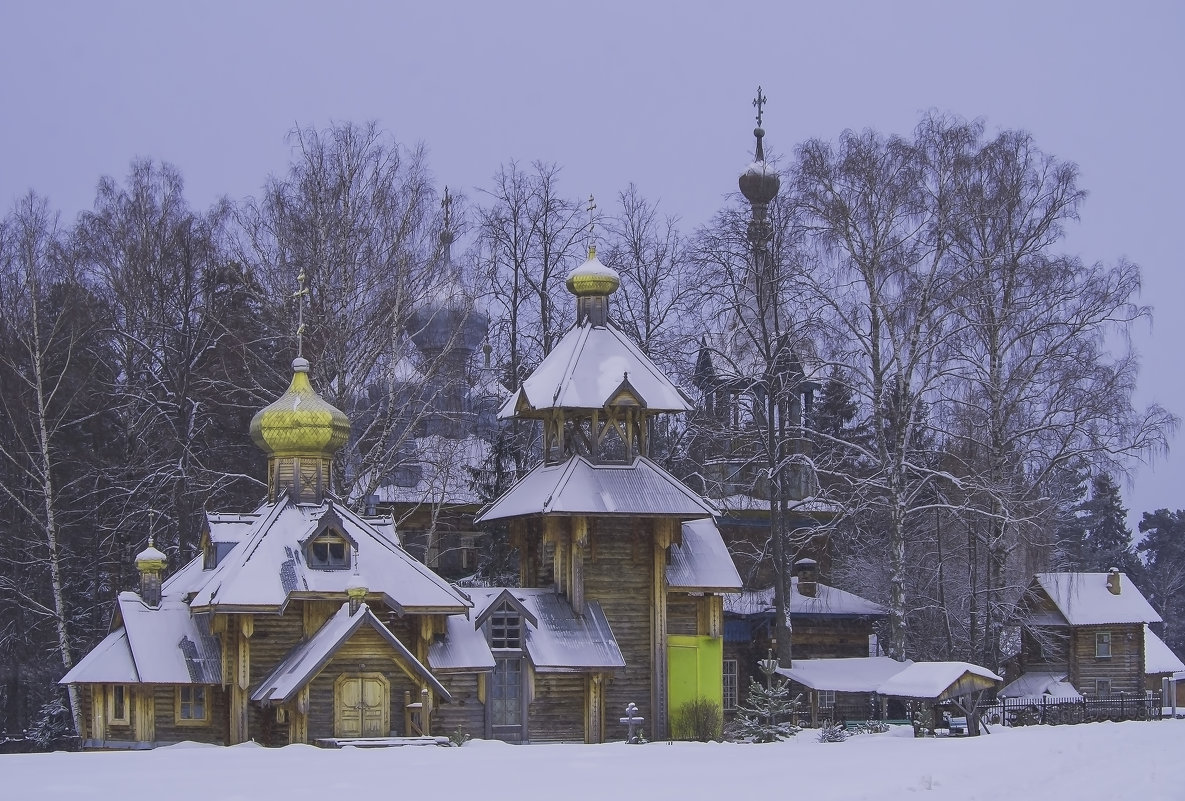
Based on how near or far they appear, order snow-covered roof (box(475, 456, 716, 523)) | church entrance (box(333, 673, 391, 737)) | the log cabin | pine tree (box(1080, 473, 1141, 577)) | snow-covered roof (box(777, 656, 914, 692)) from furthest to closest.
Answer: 1. pine tree (box(1080, 473, 1141, 577))
2. the log cabin
3. snow-covered roof (box(777, 656, 914, 692))
4. snow-covered roof (box(475, 456, 716, 523))
5. church entrance (box(333, 673, 391, 737))

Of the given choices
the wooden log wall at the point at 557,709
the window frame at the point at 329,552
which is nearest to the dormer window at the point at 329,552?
the window frame at the point at 329,552

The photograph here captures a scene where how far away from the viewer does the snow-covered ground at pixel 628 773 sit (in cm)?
1565

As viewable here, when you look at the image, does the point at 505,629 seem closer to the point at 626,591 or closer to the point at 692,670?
the point at 626,591

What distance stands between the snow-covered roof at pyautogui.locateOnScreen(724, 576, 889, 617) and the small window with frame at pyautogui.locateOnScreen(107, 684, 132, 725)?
15.3 m

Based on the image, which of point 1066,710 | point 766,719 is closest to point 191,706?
point 766,719

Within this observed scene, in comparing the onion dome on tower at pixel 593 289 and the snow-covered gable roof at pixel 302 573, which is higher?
the onion dome on tower at pixel 593 289

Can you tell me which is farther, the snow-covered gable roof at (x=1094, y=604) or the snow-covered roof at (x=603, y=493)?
the snow-covered gable roof at (x=1094, y=604)

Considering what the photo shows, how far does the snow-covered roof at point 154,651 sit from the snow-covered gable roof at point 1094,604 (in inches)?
788

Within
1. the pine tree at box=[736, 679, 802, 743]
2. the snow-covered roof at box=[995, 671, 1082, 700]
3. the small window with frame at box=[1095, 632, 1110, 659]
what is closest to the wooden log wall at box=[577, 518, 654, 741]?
Result: the pine tree at box=[736, 679, 802, 743]

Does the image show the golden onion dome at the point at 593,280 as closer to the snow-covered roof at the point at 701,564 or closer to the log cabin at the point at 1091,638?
the snow-covered roof at the point at 701,564

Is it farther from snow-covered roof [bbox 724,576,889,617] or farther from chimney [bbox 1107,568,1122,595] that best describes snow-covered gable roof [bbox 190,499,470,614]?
chimney [bbox 1107,568,1122,595]

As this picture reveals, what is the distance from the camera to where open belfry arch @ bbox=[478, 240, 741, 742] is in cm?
2845

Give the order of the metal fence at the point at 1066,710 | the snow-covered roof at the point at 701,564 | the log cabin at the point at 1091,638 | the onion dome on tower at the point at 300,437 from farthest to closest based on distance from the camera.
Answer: the log cabin at the point at 1091,638 < the metal fence at the point at 1066,710 < the snow-covered roof at the point at 701,564 < the onion dome on tower at the point at 300,437

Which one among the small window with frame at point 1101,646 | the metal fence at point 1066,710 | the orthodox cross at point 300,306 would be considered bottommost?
the metal fence at point 1066,710
